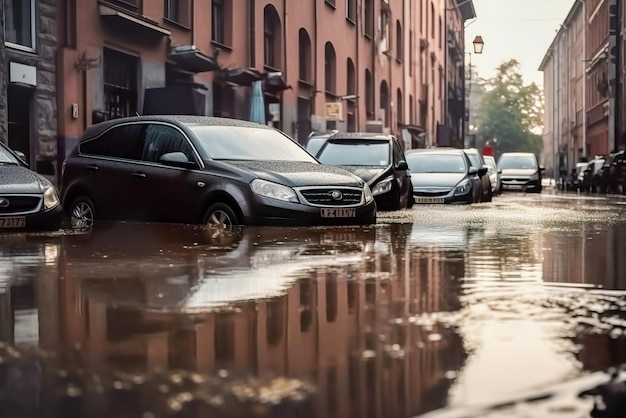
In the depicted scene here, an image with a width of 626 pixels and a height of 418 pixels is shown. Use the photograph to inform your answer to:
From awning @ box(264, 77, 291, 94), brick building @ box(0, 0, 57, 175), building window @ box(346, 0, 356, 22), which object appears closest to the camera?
brick building @ box(0, 0, 57, 175)

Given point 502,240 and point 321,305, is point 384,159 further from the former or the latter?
point 321,305

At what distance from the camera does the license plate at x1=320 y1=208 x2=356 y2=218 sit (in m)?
11.4

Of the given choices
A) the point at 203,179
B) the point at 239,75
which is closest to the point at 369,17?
the point at 239,75

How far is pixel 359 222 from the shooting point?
12.0 m

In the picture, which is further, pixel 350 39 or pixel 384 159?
pixel 350 39

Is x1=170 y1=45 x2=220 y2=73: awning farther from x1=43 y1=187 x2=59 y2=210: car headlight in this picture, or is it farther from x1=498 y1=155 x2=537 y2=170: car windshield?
x1=498 y1=155 x2=537 y2=170: car windshield

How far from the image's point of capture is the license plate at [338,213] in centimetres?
1141

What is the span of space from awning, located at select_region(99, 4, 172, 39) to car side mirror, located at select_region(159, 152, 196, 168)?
9156mm

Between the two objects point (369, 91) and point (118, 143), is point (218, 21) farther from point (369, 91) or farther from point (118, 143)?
point (369, 91)

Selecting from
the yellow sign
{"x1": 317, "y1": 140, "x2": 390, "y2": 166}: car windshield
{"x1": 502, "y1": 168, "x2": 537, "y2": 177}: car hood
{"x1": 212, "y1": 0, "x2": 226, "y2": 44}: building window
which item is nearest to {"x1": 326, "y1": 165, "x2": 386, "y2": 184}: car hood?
{"x1": 317, "y1": 140, "x2": 390, "y2": 166}: car windshield

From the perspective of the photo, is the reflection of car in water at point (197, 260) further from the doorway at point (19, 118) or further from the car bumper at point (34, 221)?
the doorway at point (19, 118)

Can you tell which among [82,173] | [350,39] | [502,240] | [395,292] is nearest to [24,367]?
[395,292]

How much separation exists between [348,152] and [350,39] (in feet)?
65.9

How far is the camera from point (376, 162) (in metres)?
18.1
